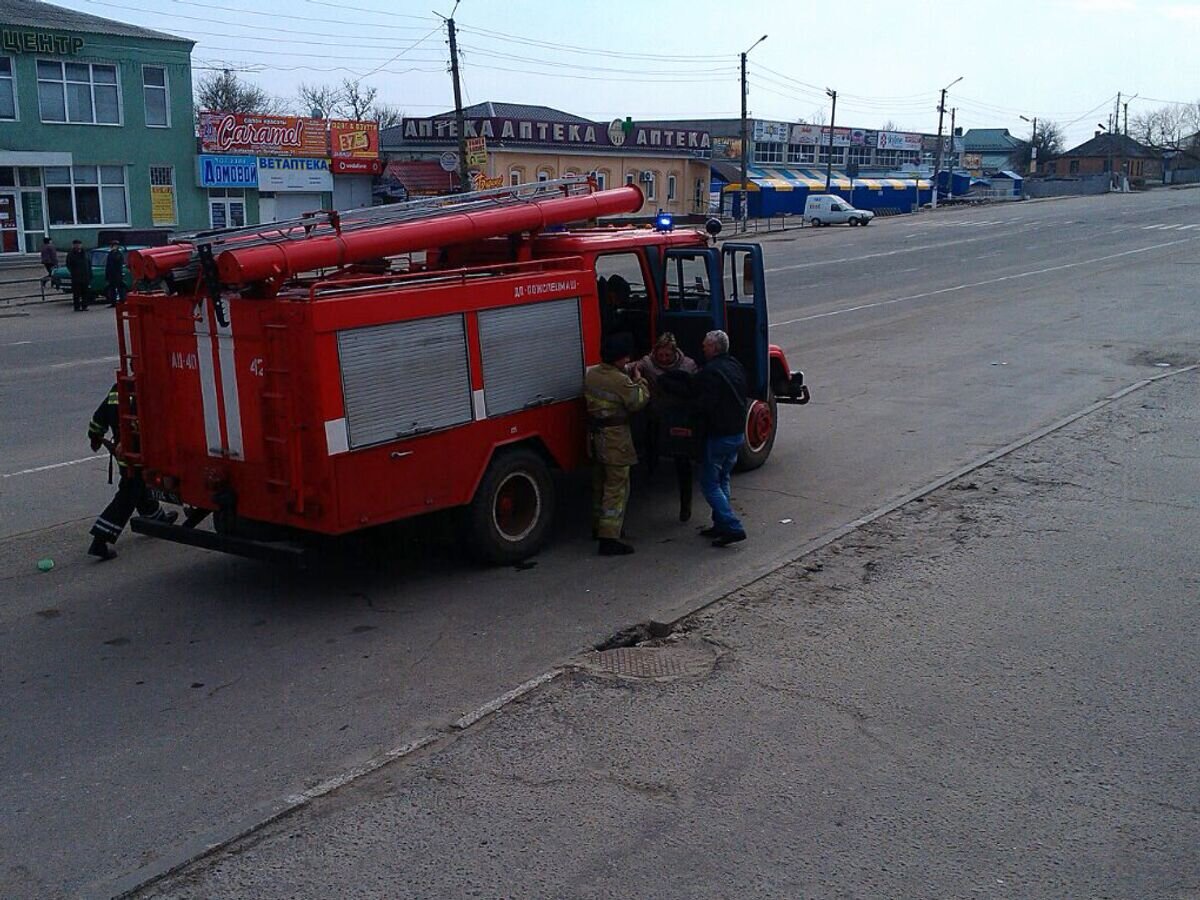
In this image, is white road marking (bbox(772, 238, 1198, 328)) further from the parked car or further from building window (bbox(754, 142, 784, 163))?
building window (bbox(754, 142, 784, 163))

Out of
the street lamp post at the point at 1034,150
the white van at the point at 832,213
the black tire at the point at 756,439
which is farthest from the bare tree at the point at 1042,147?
the black tire at the point at 756,439

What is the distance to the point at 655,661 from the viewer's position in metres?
6.74

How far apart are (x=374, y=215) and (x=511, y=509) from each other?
7.72 feet

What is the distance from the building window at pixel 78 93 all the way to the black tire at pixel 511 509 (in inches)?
1510

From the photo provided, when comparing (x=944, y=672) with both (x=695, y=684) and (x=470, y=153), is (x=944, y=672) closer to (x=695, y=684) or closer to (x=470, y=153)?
(x=695, y=684)

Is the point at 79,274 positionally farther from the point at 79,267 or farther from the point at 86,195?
the point at 86,195

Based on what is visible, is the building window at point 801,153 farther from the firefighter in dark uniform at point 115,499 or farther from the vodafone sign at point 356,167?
the firefighter in dark uniform at point 115,499

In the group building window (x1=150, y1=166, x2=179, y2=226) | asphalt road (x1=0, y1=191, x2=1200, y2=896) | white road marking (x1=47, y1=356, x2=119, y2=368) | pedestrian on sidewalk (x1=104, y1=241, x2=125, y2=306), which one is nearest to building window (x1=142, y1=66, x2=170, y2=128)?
building window (x1=150, y1=166, x2=179, y2=226)

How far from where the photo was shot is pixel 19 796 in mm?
5277

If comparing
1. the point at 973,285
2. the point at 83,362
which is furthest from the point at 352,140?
the point at 83,362

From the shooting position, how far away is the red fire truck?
715 cm

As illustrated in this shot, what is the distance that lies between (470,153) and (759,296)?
1400 inches

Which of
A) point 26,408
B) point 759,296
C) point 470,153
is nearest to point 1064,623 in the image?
point 759,296

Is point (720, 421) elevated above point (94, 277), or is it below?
→ below
